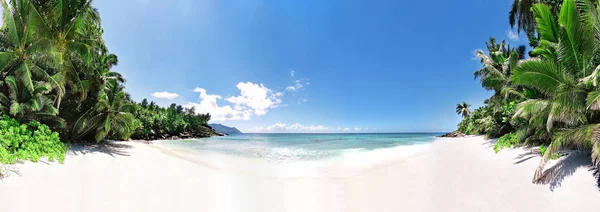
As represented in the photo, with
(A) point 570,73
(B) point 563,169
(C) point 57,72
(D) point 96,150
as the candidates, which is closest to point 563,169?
(B) point 563,169

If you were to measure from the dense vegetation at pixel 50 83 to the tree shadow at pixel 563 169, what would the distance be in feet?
36.4

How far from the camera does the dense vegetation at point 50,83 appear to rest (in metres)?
6.86

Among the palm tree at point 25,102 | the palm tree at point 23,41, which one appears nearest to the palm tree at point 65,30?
the palm tree at point 23,41

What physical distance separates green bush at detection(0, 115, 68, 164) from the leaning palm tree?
Result: 11.5m

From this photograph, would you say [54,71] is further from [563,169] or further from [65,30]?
[563,169]

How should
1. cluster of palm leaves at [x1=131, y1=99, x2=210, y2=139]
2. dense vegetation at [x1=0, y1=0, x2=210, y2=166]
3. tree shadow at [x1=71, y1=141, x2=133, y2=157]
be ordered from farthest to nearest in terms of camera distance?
cluster of palm leaves at [x1=131, y1=99, x2=210, y2=139], tree shadow at [x1=71, y1=141, x2=133, y2=157], dense vegetation at [x1=0, y1=0, x2=210, y2=166]

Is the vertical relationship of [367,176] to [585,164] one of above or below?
below

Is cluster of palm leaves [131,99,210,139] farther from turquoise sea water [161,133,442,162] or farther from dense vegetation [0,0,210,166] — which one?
dense vegetation [0,0,210,166]

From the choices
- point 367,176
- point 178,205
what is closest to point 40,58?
point 178,205

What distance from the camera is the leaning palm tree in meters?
4.81

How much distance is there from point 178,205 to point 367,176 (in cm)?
517

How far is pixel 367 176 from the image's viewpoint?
7238 mm

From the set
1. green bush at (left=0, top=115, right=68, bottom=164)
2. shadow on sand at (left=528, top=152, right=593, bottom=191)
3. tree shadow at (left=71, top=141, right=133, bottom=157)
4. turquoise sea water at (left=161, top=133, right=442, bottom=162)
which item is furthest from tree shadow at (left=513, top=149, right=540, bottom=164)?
tree shadow at (left=71, top=141, right=133, bottom=157)

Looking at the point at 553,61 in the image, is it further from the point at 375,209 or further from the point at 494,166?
the point at 375,209
